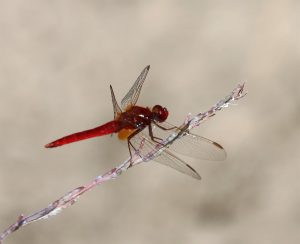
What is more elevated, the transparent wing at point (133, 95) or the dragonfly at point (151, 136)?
the transparent wing at point (133, 95)

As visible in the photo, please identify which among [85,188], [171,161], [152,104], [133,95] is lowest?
[85,188]

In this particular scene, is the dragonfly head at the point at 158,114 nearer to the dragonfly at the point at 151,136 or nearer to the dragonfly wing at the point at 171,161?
the dragonfly at the point at 151,136

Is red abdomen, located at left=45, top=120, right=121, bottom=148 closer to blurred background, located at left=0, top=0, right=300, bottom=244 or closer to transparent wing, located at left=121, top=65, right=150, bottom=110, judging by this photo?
transparent wing, located at left=121, top=65, right=150, bottom=110

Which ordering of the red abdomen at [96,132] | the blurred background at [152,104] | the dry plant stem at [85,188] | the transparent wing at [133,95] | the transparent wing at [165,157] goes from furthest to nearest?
the blurred background at [152,104], the transparent wing at [133,95], the red abdomen at [96,132], the transparent wing at [165,157], the dry plant stem at [85,188]

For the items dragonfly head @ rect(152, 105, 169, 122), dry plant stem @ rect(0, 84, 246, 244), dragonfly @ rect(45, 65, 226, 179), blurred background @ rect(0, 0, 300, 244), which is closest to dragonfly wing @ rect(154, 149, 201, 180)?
dragonfly @ rect(45, 65, 226, 179)

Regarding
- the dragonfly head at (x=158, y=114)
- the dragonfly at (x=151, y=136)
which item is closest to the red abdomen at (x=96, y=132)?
the dragonfly at (x=151, y=136)

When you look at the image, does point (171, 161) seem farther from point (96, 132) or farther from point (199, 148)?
point (96, 132)

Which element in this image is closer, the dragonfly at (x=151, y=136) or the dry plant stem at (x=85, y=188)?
the dry plant stem at (x=85, y=188)

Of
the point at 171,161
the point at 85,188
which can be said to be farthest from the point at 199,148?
the point at 85,188

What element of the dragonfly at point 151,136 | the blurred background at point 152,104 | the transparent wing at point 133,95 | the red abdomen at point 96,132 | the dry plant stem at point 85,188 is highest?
the blurred background at point 152,104

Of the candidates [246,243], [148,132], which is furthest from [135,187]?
[148,132]
